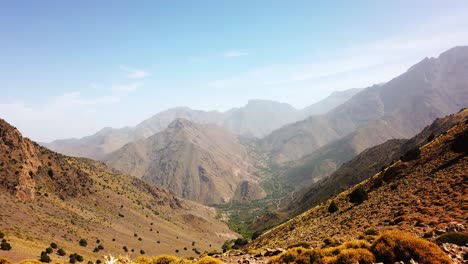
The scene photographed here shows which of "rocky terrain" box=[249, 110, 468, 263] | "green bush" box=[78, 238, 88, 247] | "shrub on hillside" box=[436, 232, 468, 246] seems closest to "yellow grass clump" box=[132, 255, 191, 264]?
"rocky terrain" box=[249, 110, 468, 263]

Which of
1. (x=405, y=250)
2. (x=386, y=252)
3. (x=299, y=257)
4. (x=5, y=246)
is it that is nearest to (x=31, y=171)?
(x=5, y=246)

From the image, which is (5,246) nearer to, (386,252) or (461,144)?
(386,252)

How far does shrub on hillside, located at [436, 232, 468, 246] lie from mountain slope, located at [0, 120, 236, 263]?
5599cm

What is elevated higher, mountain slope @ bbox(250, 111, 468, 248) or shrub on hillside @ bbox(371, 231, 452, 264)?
shrub on hillside @ bbox(371, 231, 452, 264)

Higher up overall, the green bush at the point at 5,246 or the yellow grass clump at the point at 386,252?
the yellow grass clump at the point at 386,252

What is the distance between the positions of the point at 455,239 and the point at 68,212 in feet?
349

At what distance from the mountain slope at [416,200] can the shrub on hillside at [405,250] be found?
7.29 metres

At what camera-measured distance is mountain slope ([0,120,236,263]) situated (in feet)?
239

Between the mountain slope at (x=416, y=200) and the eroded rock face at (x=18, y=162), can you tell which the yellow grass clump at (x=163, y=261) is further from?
the eroded rock face at (x=18, y=162)

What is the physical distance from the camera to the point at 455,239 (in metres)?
19.3

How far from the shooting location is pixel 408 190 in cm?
4159

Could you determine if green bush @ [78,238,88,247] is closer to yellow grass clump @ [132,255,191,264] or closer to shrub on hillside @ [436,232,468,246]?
yellow grass clump @ [132,255,191,264]

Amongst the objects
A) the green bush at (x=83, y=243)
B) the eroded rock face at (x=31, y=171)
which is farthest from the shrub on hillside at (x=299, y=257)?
the eroded rock face at (x=31, y=171)

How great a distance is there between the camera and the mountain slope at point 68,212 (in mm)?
72750
